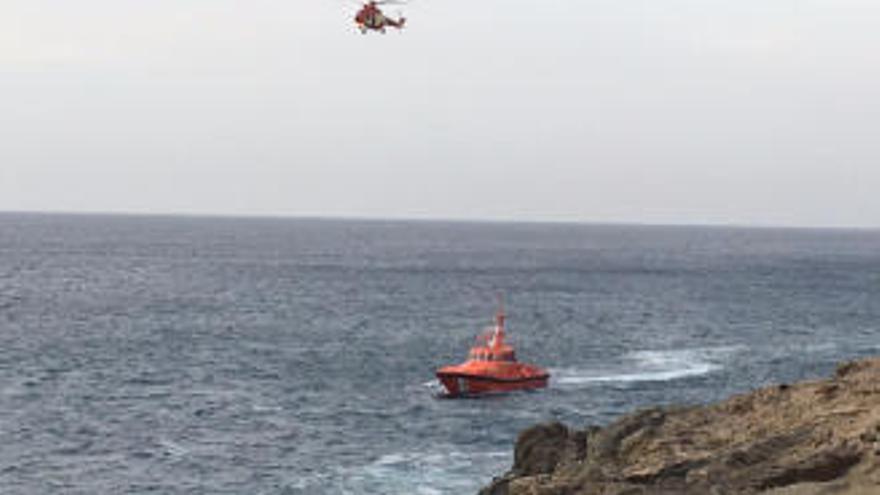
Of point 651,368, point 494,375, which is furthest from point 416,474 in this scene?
point 651,368

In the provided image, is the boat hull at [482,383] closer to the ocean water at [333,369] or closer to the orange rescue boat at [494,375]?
the orange rescue boat at [494,375]

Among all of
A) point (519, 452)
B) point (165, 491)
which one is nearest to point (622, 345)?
point (165, 491)

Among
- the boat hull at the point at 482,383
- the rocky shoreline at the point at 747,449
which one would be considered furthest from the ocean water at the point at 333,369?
the rocky shoreline at the point at 747,449

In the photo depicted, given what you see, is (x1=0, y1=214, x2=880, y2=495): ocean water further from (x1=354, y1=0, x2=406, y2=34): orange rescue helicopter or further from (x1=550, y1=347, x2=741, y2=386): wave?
(x1=354, y1=0, x2=406, y2=34): orange rescue helicopter

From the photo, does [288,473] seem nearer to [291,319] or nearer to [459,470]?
[459,470]

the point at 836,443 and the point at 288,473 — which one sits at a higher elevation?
the point at 836,443

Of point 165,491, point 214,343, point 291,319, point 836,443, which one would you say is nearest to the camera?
point 836,443

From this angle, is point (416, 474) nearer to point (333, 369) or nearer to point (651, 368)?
point (333, 369)
